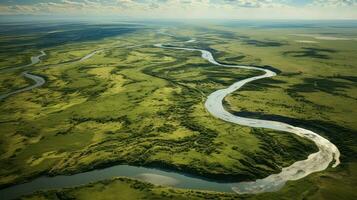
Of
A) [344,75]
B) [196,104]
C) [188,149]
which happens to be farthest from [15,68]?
[344,75]

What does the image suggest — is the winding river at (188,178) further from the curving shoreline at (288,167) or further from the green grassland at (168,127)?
the green grassland at (168,127)

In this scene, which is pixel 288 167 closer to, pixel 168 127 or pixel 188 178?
pixel 188 178

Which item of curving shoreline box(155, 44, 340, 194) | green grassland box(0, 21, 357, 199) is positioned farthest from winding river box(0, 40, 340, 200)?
green grassland box(0, 21, 357, 199)

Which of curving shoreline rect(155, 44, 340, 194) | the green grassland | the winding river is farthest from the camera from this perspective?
the green grassland

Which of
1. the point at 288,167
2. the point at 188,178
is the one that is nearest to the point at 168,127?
the point at 188,178

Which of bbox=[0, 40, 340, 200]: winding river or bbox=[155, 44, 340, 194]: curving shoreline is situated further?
bbox=[155, 44, 340, 194]: curving shoreline

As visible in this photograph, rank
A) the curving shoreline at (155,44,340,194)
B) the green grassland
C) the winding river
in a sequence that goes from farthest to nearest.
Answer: the green grassland → the curving shoreline at (155,44,340,194) → the winding river

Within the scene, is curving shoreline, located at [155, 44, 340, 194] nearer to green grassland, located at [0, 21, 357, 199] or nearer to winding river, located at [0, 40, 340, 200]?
winding river, located at [0, 40, 340, 200]

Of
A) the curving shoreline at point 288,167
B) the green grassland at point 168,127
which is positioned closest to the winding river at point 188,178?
the curving shoreline at point 288,167

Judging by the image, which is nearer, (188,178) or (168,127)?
(188,178)
